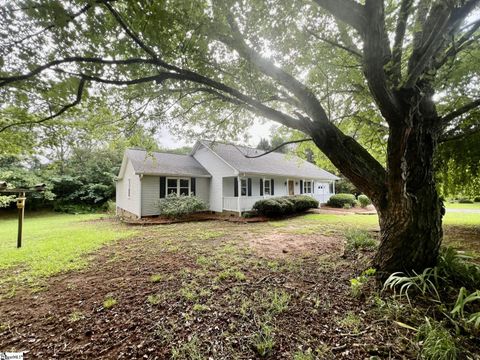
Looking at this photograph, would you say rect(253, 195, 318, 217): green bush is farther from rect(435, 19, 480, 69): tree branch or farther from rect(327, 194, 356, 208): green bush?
rect(435, 19, 480, 69): tree branch

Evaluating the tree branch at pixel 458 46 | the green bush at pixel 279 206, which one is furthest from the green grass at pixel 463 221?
the tree branch at pixel 458 46

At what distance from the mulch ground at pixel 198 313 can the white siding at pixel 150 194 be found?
8.30 meters

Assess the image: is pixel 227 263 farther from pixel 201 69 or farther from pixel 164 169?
pixel 164 169

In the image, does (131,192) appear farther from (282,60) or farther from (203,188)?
(282,60)

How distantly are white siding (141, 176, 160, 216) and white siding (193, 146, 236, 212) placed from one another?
3.70 meters

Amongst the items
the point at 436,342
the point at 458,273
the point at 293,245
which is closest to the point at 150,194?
the point at 293,245

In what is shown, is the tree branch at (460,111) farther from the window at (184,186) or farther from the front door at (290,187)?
the front door at (290,187)

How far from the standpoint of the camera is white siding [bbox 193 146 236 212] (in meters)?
14.5

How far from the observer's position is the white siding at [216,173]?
14.5 meters

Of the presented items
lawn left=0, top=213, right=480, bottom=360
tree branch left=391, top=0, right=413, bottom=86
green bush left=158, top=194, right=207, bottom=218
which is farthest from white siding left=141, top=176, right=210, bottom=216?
tree branch left=391, top=0, right=413, bottom=86

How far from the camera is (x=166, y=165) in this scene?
14547 mm

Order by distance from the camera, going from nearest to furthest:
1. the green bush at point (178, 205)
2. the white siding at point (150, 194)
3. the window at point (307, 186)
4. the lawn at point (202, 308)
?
the lawn at point (202, 308) → the green bush at point (178, 205) → the white siding at point (150, 194) → the window at point (307, 186)

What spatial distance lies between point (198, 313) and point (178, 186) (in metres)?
12.0

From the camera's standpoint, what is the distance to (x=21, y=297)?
3.69 m
